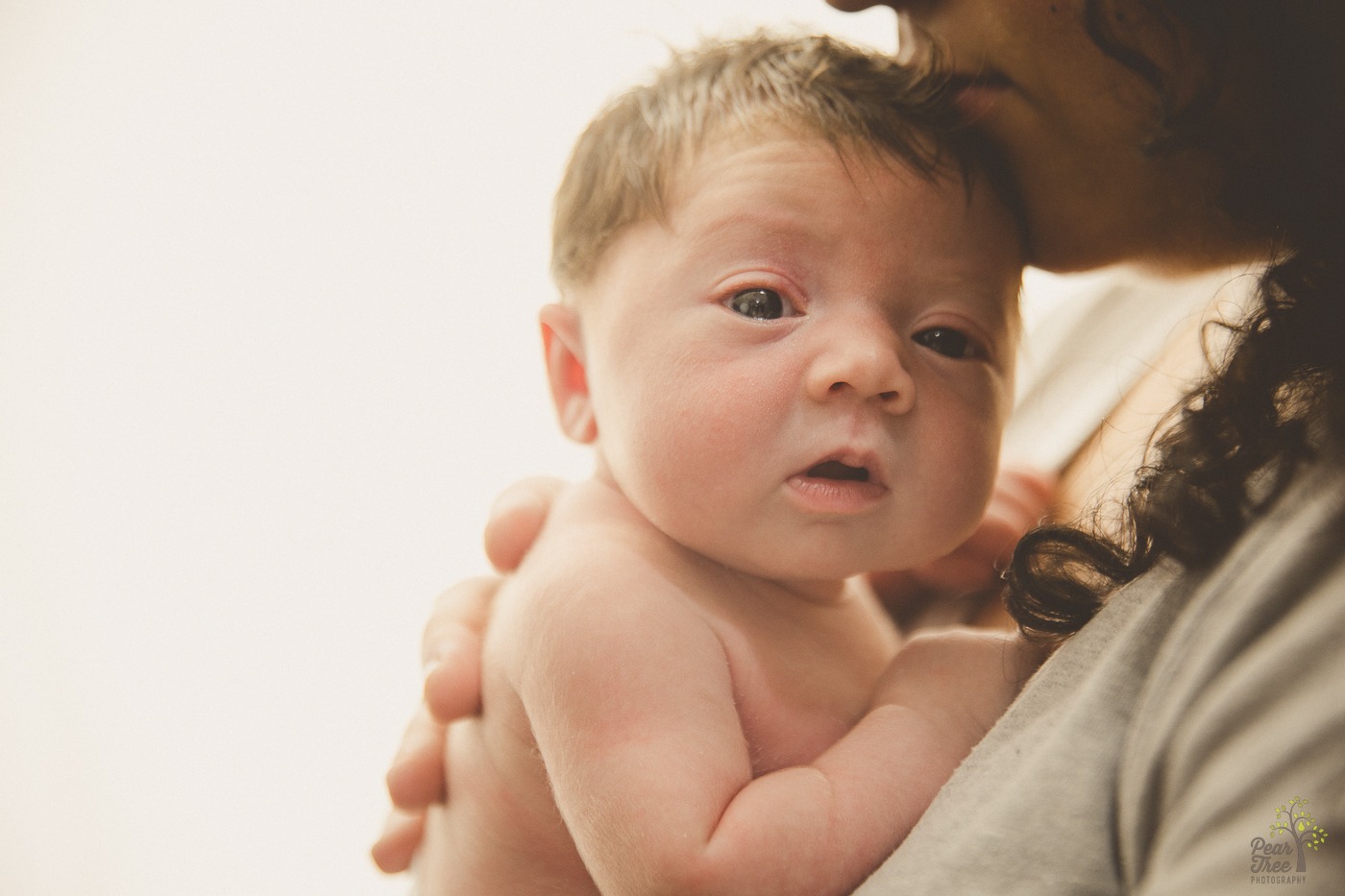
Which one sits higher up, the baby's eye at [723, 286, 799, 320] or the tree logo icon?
the baby's eye at [723, 286, 799, 320]

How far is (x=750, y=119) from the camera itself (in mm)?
925

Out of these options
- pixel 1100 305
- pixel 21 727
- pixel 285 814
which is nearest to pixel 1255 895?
pixel 1100 305

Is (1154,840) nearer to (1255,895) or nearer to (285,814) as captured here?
(1255,895)

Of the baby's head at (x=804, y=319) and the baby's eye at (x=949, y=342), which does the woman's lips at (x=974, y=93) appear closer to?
the baby's head at (x=804, y=319)

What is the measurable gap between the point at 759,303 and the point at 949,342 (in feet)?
0.68

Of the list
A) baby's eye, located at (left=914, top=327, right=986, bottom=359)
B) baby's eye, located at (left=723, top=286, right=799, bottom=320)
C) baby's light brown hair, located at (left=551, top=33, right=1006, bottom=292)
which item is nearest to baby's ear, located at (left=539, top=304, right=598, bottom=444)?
baby's light brown hair, located at (left=551, top=33, right=1006, bottom=292)

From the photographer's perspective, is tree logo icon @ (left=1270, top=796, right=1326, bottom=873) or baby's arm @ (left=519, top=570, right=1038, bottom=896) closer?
tree logo icon @ (left=1270, top=796, right=1326, bottom=873)

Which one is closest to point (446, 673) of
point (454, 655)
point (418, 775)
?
point (454, 655)

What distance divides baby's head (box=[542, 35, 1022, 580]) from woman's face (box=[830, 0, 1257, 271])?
0.05 meters

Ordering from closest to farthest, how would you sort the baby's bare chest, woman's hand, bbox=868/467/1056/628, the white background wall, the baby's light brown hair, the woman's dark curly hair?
the woman's dark curly hair
the baby's bare chest
the baby's light brown hair
woman's hand, bbox=868/467/1056/628
the white background wall

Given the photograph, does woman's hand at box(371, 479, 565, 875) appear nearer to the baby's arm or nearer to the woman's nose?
the baby's arm

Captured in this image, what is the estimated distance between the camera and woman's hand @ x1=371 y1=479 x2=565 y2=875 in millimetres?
958

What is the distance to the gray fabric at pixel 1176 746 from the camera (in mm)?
481

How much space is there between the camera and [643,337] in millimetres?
898
